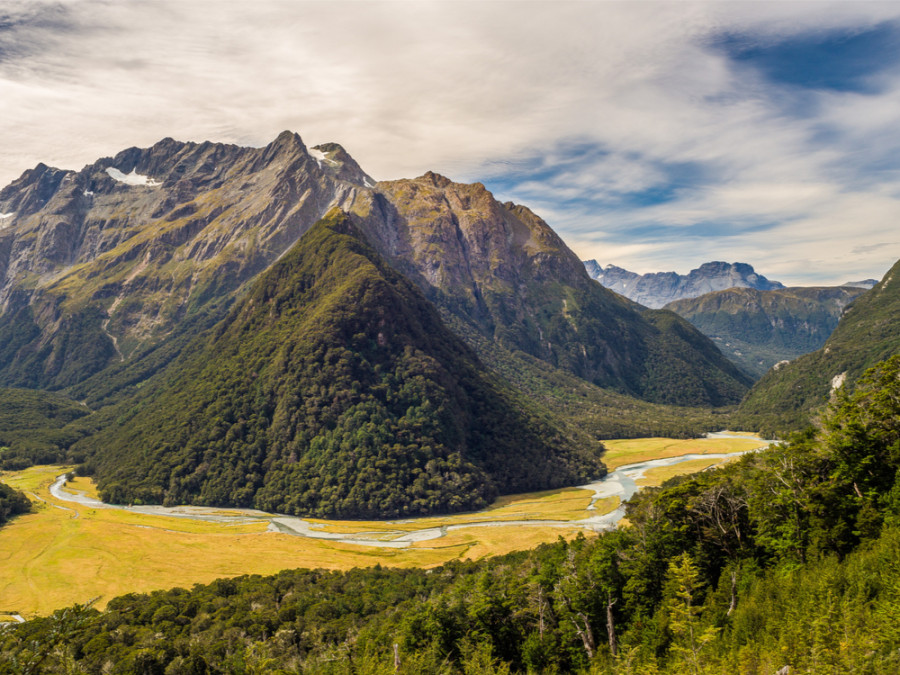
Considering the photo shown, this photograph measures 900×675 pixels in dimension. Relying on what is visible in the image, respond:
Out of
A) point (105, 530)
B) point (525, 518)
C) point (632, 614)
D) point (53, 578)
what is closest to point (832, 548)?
point (632, 614)

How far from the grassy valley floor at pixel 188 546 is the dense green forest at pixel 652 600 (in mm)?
39216

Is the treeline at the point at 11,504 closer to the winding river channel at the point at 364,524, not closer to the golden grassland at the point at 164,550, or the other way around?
the golden grassland at the point at 164,550

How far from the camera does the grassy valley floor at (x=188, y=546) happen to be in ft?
378

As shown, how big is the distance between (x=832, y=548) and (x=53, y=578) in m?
151

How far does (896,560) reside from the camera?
39.9 m

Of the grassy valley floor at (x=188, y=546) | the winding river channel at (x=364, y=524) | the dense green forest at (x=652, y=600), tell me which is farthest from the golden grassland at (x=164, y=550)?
the dense green forest at (x=652, y=600)

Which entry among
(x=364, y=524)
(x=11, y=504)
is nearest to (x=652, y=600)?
(x=364, y=524)

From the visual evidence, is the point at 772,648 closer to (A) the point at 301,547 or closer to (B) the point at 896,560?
(B) the point at 896,560

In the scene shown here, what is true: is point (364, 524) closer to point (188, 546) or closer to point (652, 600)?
point (188, 546)

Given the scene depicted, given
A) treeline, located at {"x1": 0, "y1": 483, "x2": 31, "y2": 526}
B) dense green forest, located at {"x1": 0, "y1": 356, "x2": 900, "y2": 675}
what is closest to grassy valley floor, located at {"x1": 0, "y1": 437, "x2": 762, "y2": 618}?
treeline, located at {"x1": 0, "y1": 483, "x2": 31, "y2": 526}

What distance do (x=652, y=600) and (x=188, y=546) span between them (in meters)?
126

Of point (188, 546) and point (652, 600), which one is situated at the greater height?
point (652, 600)

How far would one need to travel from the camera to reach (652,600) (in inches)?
2421

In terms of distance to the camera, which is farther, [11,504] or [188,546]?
[11,504]
